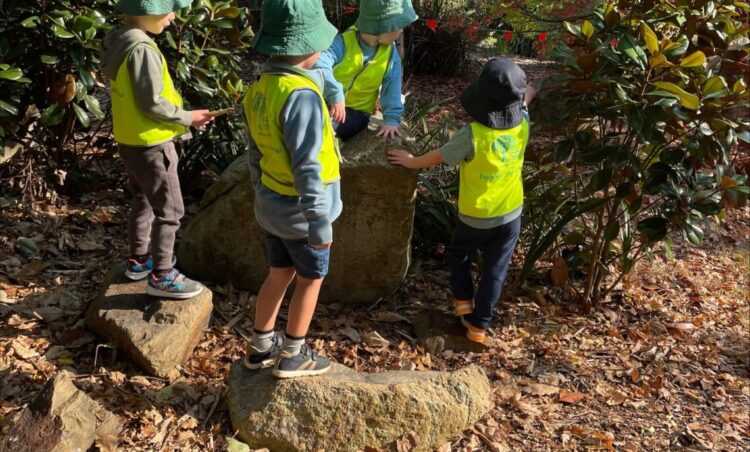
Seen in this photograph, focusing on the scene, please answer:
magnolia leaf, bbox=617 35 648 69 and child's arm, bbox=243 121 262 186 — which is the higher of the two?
magnolia leaf, bbox=617 35 648 69

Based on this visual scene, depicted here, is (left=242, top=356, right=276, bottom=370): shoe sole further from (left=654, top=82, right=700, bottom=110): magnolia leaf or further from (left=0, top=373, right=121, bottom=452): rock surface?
(left=654, top=82, right=700, bottom=110): magnolia leaf

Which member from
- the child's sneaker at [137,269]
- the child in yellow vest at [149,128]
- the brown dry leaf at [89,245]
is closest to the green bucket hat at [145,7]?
the child in yellow vest at [149,128]

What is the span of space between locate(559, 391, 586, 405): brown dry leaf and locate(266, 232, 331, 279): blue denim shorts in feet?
5.14

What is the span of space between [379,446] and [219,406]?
0.75m

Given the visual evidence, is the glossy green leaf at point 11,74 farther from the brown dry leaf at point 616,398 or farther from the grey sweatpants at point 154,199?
the brown dry leaf at point 616,398

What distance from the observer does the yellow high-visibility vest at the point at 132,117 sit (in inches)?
117

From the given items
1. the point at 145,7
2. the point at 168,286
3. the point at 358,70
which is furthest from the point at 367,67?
the point at 168,286

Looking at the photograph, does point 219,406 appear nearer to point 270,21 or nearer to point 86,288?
point 86,288

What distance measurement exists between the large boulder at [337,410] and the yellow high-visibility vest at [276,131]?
0.86 meters

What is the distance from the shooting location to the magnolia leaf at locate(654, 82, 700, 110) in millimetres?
3146

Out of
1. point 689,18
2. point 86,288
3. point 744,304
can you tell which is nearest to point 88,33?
point 86,288

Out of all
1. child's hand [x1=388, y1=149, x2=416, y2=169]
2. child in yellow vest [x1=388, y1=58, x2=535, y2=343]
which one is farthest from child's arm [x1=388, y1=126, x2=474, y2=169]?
child's hand [x1=388, y1=149, x2=416, y2=169]

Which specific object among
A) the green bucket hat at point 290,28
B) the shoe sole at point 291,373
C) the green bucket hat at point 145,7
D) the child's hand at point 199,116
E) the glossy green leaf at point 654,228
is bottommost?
the shoe sole at point 291,373

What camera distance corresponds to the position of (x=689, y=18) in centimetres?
354
